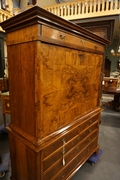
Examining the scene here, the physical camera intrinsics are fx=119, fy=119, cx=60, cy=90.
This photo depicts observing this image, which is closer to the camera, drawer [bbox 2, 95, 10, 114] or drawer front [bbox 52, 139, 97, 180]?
drawer front [bbox 52, 139, 97, 180]

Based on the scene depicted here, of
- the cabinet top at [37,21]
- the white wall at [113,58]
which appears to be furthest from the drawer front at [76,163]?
the white wall at [113,58]

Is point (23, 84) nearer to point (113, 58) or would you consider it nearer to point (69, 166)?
point (69, 166)

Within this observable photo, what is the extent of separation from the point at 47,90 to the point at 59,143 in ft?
1.76

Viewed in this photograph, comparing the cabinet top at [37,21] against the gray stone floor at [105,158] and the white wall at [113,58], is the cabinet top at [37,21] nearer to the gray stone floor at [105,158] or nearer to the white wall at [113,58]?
the gray stone floor at [105,158]

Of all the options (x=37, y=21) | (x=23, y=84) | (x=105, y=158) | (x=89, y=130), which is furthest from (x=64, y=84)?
(x=105, y=158)

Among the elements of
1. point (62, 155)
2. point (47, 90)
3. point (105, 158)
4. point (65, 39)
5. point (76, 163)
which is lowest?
point (105, 158)

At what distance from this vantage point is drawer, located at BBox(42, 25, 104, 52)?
81 cm

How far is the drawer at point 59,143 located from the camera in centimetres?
99

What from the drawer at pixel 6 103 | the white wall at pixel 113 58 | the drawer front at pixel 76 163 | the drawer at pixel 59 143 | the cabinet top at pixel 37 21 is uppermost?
the white wall at pixel 113 58

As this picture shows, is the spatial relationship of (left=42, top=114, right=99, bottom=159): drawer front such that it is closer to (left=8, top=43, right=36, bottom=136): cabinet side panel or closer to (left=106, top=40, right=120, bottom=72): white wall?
(left=8, top=43, right=36, bottom=136): cabinet side panel

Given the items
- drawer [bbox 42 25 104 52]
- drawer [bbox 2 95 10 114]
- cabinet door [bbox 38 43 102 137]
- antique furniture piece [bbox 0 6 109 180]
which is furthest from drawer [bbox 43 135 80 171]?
drawer [bbox 2 95 10 114]

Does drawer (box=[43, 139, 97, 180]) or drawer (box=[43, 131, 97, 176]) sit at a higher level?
drawer (box=[43, 131, 97, 176])

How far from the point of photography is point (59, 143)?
1.10 metres

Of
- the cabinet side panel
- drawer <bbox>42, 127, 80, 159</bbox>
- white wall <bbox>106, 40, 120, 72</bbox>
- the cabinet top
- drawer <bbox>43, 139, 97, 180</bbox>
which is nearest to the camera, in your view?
the cabinet top
